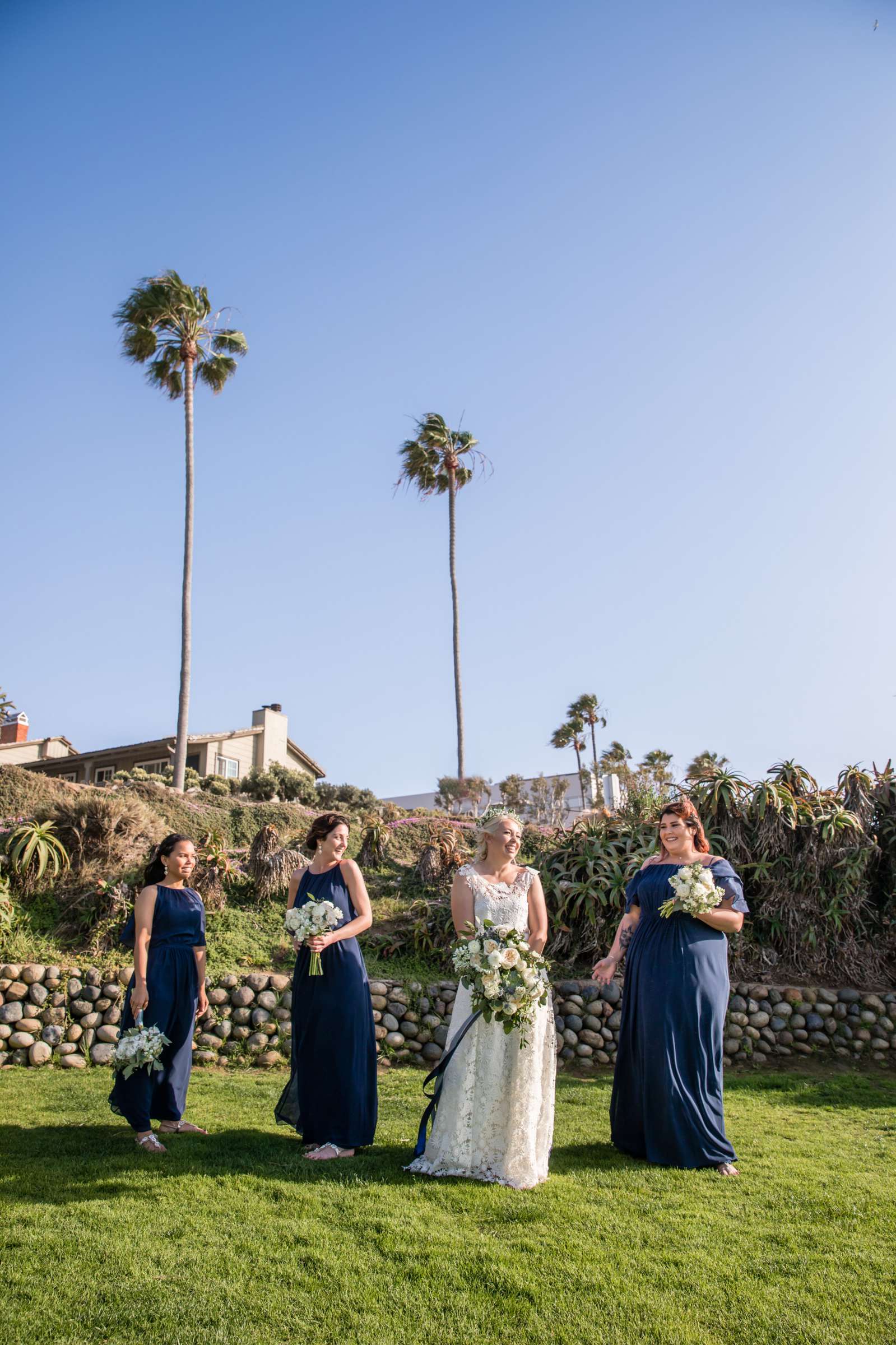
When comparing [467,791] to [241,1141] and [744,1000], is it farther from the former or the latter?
[241,1141]

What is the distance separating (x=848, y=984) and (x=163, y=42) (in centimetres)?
1344

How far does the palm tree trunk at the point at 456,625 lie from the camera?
25.0 metres

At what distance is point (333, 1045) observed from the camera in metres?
5.49

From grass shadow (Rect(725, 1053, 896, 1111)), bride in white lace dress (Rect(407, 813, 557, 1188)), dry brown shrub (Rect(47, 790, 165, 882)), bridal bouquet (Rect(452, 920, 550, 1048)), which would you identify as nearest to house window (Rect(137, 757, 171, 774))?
dry brown shrub (Rect(47, 790, 165, 882))

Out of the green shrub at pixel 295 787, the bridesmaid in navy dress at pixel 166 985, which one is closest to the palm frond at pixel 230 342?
the green shrub at pixel 295 787

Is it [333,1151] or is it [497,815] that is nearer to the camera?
[333,1151]

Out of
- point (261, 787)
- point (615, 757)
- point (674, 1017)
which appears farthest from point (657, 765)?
point (674, 1017)

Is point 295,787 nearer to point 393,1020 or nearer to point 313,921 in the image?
point 393,1020

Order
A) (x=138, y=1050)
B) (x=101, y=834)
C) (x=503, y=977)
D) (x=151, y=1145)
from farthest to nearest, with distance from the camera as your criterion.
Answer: (x=101, y=834)
(x=138, y=1050)
(x=151, y=1145)
(x=503, y=977)

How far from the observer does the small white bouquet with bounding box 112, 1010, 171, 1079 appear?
5.57m

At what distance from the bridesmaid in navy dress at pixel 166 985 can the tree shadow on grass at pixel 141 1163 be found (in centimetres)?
23

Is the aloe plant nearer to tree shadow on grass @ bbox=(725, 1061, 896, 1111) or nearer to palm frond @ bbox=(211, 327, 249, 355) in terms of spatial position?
tree shadow on grass @ bbox=(725, 1061, 896, 1111)

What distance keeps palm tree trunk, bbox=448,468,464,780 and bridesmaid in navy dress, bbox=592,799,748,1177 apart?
59.8ft

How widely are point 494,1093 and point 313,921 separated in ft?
4.82
